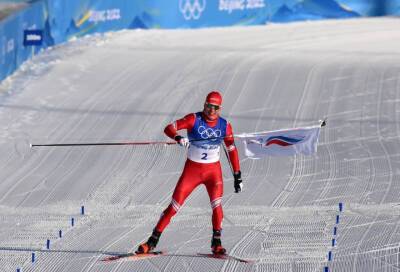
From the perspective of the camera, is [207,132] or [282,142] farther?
[282,142]

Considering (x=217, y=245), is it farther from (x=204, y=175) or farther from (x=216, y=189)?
(x=204, y=175)

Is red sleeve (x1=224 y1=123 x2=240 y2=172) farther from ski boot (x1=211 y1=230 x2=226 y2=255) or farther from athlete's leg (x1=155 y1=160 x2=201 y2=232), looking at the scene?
ski boot (x1=211 y1=230 x2=226 y2=255)

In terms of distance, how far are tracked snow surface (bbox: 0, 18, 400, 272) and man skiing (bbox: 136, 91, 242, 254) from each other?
1.21 ft

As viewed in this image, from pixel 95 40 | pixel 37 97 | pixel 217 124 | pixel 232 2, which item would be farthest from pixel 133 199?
pixel 232 2

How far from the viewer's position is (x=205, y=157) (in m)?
11.0

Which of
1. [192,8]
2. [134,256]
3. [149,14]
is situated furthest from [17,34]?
[134,256]

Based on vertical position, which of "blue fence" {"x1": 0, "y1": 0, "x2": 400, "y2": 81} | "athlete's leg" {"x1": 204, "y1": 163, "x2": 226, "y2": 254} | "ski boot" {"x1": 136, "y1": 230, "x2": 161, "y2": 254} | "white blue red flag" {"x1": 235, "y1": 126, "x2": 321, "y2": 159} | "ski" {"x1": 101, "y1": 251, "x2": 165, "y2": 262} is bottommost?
"blue fence" {"x1": 0, "y1": 0, "x2": 400, "y2": 81}

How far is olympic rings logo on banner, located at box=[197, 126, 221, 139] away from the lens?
35.7 feet

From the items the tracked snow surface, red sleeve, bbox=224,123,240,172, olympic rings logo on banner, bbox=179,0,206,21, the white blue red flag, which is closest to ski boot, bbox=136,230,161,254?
the tracked snow surface

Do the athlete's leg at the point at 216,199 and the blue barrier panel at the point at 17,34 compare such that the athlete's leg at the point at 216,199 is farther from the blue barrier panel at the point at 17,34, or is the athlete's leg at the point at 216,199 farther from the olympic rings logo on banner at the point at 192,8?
the olympic rings logo on banner at the point at 192,8

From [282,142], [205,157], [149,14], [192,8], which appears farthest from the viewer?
[192,8]

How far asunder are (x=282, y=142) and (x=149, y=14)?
14.2 metres

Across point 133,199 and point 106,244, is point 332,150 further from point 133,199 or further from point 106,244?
point 106,244

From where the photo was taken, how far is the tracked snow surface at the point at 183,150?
11703mm
